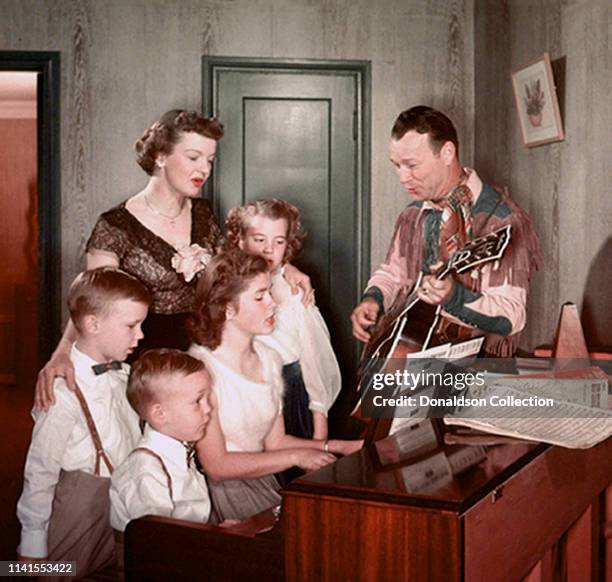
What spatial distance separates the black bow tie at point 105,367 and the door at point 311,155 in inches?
24.0

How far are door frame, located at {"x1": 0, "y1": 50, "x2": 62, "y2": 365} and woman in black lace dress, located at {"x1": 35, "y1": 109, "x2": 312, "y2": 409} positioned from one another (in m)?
0.35

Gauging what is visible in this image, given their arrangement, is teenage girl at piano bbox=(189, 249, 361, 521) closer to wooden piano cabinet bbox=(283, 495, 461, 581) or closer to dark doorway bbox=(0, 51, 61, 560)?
dark doorway bbox=(0, 51, 61, 560)

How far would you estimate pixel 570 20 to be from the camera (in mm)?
2340

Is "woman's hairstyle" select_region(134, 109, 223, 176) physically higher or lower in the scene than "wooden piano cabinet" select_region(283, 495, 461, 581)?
higher

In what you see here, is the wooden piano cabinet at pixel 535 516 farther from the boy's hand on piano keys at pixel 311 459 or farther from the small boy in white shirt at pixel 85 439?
the small boy in white shirt at pixel 85 439

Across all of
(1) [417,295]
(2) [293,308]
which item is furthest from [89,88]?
(1) [417,295]

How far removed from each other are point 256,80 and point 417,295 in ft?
3.02

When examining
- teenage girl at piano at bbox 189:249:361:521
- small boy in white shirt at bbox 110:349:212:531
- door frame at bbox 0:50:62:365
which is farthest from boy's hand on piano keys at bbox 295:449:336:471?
door frame at bbox 0:50:62:365

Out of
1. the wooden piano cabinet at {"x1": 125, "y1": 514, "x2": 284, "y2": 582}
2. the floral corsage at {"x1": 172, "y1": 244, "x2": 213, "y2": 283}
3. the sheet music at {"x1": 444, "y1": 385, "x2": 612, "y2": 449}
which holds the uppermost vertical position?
the floral corsage at {"x1": 172, "y1": 244, "x2": 213, "y2": 283}

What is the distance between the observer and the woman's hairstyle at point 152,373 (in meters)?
1.77

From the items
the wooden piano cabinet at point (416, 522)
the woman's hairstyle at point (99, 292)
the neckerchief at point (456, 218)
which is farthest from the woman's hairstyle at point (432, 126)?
the wooden piano cabinet at point (416, 522)

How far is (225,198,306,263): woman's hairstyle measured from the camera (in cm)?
203

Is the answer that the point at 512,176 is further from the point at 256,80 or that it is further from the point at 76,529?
the point at 76,529

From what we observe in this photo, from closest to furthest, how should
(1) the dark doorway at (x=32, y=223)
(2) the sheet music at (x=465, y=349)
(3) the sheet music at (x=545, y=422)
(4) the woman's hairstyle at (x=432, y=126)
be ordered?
→ 1. (3) the sheet music at (x=545, y=422)
2. (2) the sheet music at (x=465, y=349)
3. (4) the woman's hairstyle at (x=432, y=126)
4. (1) the dark doorway at (x=32, y=223)
